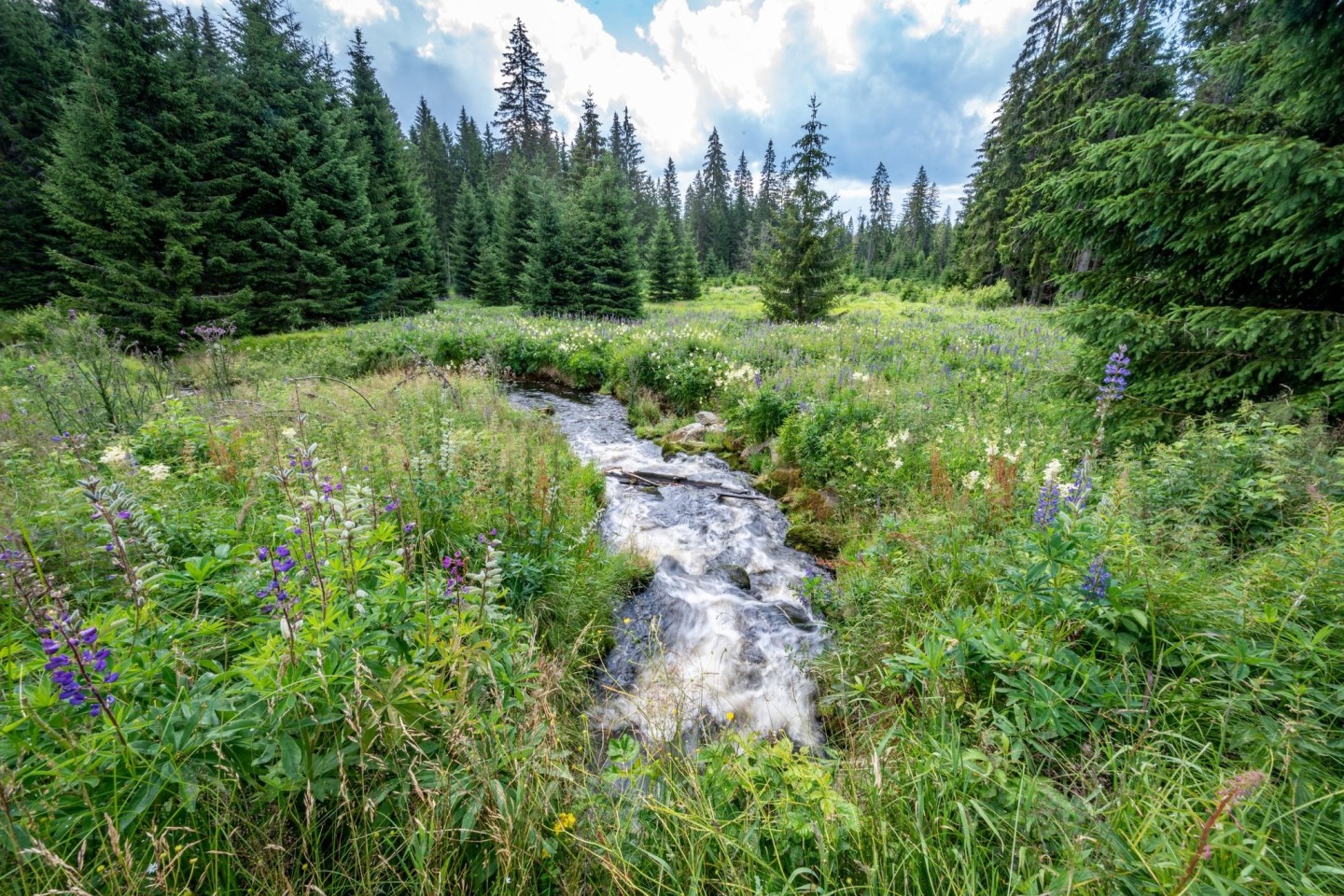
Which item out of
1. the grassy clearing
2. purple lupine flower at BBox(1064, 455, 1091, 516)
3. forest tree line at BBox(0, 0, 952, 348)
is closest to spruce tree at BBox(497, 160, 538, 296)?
forest tree line at BBox(0, 0, 952, 348)

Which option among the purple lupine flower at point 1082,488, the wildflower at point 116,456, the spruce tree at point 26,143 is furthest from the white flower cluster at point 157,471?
the spruce tree at point 26,143

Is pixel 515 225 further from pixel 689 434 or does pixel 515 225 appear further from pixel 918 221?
pixel 918 221

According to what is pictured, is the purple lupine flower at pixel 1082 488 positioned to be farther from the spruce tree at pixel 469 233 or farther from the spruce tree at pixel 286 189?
the spruce tree at pixel 469 233

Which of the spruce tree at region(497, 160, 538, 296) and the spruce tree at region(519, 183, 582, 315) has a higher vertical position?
the spruce tree at region(497, 160, 538, 296)

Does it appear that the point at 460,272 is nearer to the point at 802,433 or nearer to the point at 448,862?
the point at 802,433

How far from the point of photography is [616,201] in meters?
22.7

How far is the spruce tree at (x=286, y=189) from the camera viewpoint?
18.2 metres

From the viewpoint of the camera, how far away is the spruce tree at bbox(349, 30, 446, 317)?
24.4 meters

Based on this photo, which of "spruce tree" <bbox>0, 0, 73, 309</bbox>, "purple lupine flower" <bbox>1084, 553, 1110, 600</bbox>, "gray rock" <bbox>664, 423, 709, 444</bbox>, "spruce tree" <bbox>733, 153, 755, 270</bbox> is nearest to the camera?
"purple lupine flower" <bbox>1084, 553, 1110, 600</bbox>

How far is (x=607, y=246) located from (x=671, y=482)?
739 inches

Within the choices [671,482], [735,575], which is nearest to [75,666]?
[735,575]

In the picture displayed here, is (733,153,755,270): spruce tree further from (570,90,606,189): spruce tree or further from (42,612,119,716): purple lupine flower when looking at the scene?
(42,612,119,716): purple lupine flower

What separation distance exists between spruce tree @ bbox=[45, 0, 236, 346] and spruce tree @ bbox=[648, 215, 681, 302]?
2321 centimetres

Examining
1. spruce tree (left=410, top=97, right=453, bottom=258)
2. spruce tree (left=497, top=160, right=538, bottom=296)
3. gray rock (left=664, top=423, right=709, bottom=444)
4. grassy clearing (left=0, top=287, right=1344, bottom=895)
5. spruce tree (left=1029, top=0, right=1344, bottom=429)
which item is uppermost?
spruce tree (left=410, top=97, right=453, bottom=258)
